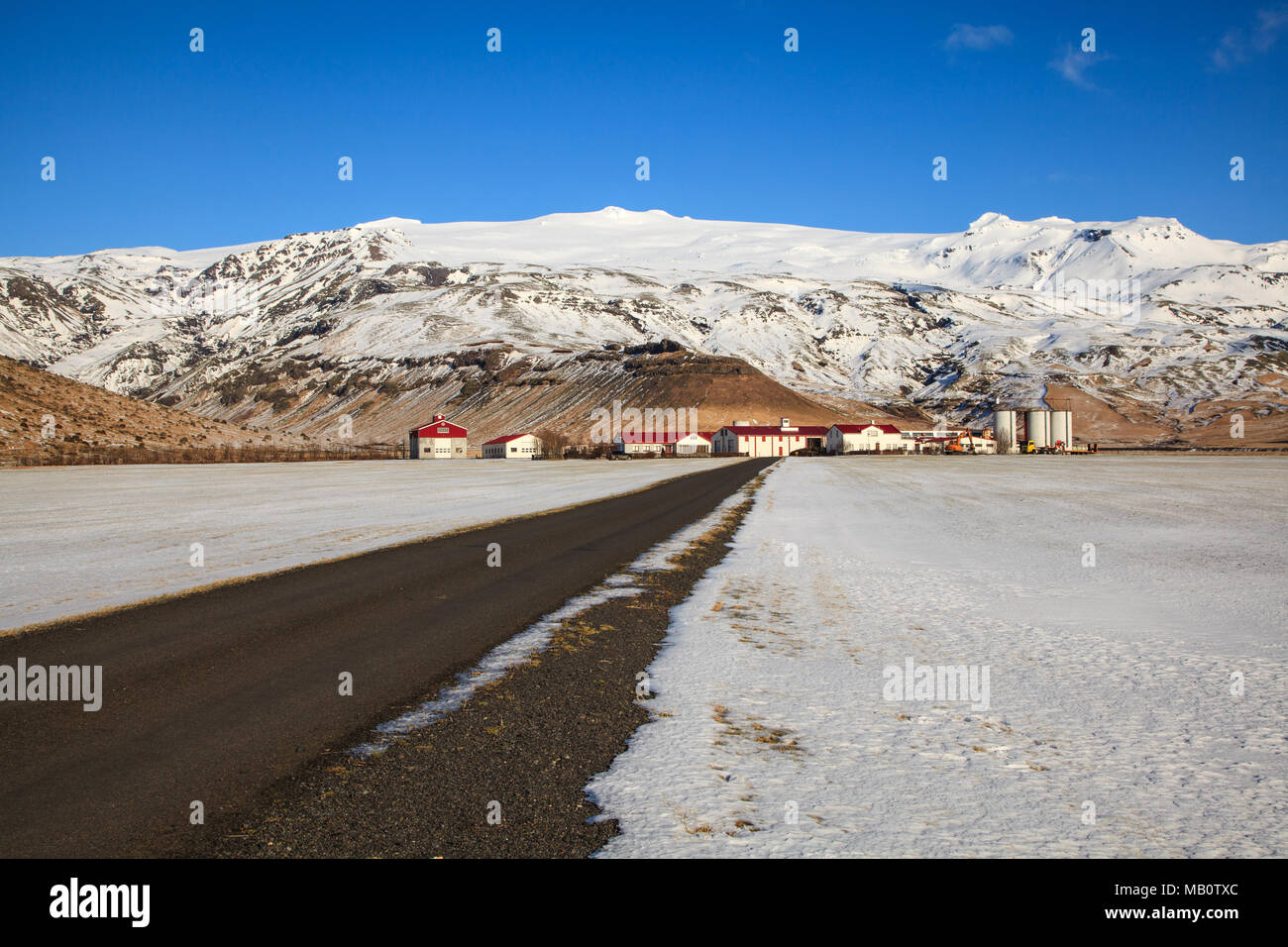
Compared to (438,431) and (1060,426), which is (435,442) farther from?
(1060,426)

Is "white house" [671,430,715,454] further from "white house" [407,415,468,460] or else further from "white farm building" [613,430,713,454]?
"white house" [407,415,468,460]

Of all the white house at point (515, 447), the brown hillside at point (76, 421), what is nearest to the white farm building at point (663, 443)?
the white house at point (515, 447)

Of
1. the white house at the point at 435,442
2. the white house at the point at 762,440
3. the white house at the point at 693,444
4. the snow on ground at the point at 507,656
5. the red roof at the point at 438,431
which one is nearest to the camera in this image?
the snow on ground at the point at 507,656

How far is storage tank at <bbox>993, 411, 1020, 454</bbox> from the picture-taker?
154875 millimetres

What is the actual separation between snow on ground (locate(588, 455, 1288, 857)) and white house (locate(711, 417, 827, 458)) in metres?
164

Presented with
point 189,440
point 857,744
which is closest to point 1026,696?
point 857,744

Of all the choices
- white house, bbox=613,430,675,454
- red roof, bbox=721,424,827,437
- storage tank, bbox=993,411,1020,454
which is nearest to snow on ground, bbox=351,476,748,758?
storage tank, bbox=993,411,1020,454

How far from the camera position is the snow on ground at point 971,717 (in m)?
5.45

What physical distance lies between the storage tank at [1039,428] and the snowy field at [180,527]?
126 m

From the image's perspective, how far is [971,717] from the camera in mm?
7789

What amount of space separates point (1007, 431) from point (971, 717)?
160866 mm

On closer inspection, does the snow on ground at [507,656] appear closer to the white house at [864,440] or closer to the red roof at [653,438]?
the red roof at [653,438]

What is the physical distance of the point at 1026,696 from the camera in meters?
8.35

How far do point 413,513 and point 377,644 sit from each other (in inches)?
900
